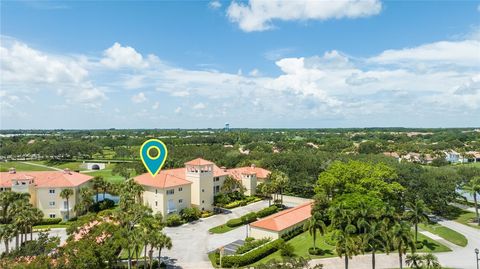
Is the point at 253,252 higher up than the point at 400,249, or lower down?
lower down

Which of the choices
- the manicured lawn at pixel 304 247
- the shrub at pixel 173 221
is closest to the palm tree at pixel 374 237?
the manicured lawn at pixel 304 247

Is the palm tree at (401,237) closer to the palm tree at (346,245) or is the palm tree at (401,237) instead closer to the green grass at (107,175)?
the palm tree at (346,245)

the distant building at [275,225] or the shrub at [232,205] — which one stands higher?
the distant building at [275,225]

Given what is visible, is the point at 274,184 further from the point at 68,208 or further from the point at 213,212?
the point at 68,208

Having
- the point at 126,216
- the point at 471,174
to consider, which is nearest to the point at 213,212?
the point at 126,216

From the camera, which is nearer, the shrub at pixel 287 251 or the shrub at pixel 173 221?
the shrub at pixel 287 251

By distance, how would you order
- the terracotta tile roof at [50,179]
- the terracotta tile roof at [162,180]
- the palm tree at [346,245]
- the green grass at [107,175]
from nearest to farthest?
the palm tree at [346,245] < the terracotta tile roof at [162,180] < the terracotta tile roof at [50,179] < the green grass at [107,175]

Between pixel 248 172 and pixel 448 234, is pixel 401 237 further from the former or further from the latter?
pixel 248 172

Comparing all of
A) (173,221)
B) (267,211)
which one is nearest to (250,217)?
(267,211)
